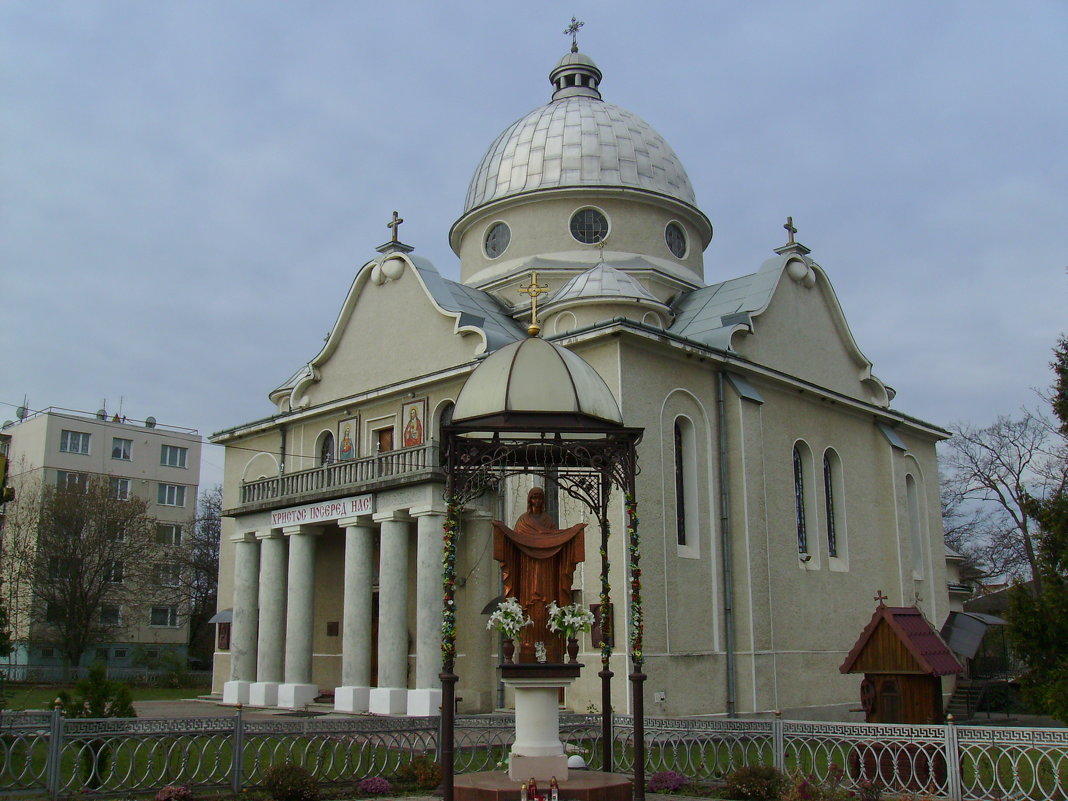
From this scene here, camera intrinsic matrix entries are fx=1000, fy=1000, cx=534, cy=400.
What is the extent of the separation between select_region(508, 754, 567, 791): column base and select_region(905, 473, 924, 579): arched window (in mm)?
21140

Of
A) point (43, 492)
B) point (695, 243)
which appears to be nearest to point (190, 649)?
point (43, 492)

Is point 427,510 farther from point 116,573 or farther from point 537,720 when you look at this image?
point 116,573

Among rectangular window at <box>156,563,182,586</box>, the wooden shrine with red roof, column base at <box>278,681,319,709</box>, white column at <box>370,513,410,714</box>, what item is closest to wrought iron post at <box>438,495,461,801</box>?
the wooden shrine with red roof

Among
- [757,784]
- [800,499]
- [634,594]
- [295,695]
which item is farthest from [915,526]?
[634,594]

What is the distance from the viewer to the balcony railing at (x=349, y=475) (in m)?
21.8

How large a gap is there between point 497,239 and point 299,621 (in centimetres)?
1230

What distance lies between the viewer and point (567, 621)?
1138cm

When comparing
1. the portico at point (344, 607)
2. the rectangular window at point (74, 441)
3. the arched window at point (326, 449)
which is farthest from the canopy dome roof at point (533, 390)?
the rectangular window at point (74, 441)

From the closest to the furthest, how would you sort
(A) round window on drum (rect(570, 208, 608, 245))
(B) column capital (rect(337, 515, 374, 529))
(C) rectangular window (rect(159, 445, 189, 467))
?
1. (B) column capital (rect(337, 515, 374, 529))
2. (A) round window on drum (rect(570, 208, 608, 245))
3. (C) rectangular window (rect(159, 445, 189, 467))

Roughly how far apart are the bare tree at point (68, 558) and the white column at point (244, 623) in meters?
15.0

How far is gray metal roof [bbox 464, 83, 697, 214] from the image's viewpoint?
29078 millimetres

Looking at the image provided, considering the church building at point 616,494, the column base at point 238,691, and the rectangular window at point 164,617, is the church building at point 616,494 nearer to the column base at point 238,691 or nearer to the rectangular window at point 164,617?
the column base at point 238,691

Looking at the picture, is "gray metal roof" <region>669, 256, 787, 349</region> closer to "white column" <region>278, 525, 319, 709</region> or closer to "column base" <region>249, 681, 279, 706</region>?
"white column" <region>278, 525, 319, 709</region>

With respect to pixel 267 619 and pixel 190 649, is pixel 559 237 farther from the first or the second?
pixel 190 649
